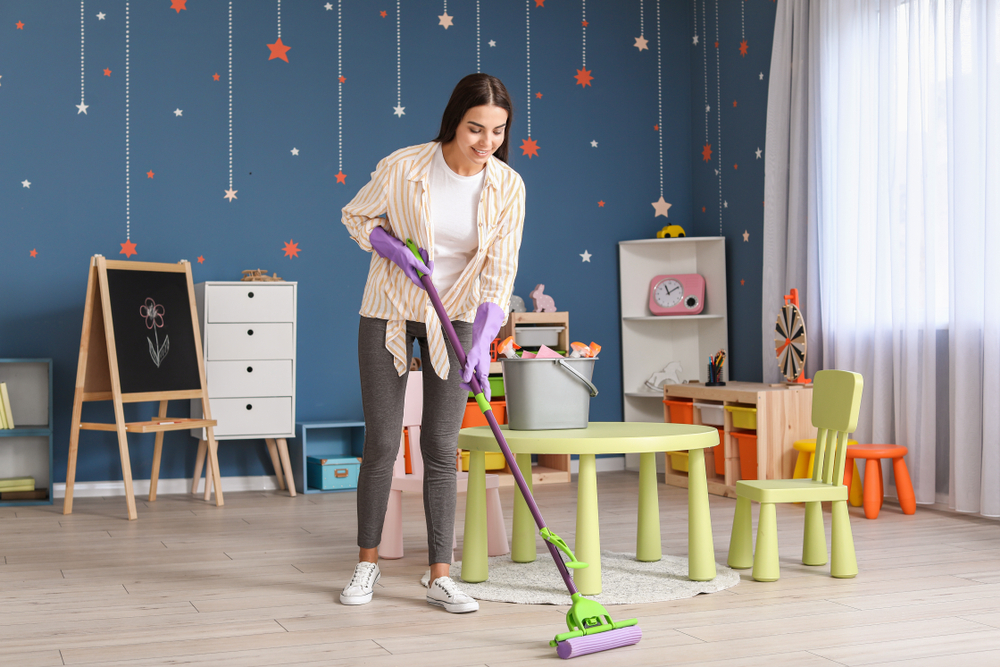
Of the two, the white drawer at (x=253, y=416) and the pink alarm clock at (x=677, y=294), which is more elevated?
the pink alarm clock at (x=677, y=294)

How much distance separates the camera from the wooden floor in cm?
179

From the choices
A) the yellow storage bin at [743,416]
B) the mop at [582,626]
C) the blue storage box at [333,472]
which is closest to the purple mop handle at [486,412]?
the mop at [582,626]

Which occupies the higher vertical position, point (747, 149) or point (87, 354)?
point (747, 149)

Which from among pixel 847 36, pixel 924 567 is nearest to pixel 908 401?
pixel 924 567

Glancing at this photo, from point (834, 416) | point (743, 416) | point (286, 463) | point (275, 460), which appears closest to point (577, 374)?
point (834, 416)

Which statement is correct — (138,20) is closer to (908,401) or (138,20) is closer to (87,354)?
(87,354)

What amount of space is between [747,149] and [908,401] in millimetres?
1665

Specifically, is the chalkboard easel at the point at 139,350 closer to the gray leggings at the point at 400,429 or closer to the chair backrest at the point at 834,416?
the gray leggings at the point at 400,429

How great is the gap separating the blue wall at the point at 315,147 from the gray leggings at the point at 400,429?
231cm

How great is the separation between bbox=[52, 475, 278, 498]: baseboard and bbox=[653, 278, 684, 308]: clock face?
2.17 m

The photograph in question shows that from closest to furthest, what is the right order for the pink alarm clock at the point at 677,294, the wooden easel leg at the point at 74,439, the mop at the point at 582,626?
the mop at the point at 582,626
the wooden easel leg at the point at 74,439
the pink alarm clock at the point at 677,294

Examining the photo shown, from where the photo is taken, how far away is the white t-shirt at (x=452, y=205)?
2135mm

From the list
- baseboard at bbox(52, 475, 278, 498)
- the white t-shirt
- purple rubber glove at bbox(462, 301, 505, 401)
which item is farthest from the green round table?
baseboard at bbox(52, 475, 278, 498)

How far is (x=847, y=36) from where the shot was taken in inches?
154
